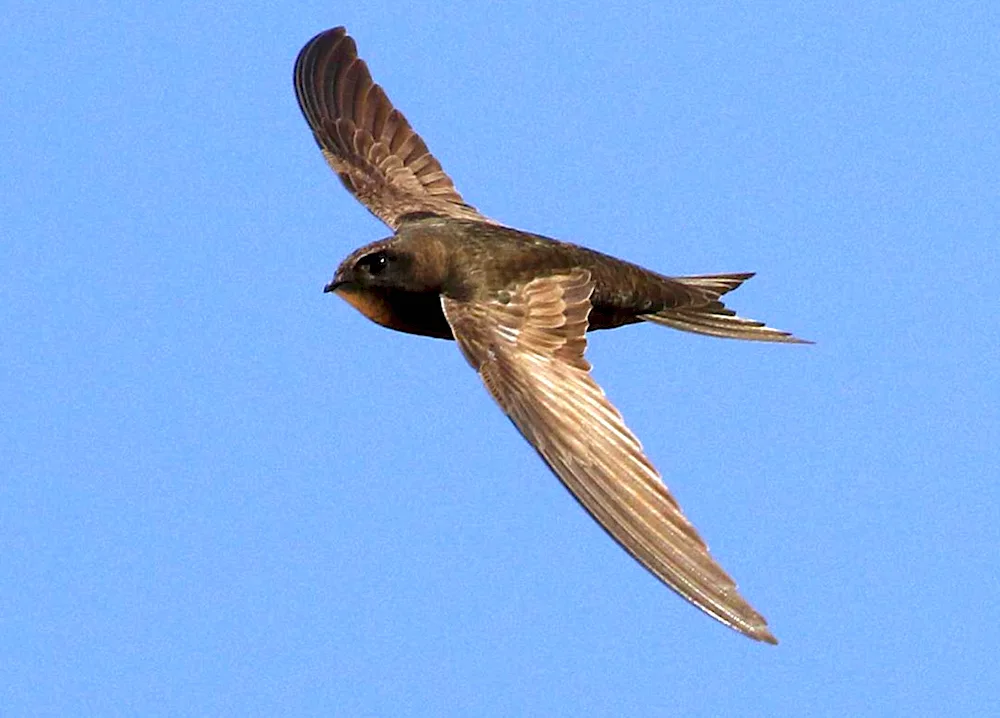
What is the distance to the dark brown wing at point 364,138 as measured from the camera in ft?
30.7

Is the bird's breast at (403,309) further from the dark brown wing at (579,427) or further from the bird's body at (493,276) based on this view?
the dark brown wing at (579,427)

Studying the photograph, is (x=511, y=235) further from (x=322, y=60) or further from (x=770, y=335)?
(x=322, y=60)

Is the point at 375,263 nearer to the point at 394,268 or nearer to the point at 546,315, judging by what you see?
the point at 394,268

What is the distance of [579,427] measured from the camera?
7.52m

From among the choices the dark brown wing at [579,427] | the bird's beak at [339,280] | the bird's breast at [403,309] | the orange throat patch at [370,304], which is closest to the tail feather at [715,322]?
the dark brown wing at [579,427]

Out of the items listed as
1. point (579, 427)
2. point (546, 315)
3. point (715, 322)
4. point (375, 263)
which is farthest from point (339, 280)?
point (715, 322)

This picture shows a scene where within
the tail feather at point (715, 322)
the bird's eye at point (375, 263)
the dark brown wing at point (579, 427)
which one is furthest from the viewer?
the tail feather at point (715, 322)

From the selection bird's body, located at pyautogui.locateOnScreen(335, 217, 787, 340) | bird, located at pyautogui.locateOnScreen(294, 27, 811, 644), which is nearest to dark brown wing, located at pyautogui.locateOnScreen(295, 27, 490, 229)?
bird, located at pyautogui.locateOnScreen(294, 27, 811, 644)

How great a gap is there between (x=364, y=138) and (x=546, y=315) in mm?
2156

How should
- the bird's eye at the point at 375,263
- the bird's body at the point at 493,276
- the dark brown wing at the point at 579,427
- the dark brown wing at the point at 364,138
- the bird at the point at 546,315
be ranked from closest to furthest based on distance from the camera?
the dark brown wing at the point at 579,427, the bird at the point at 546,315, the bird's body at the point at 493,276, the bird's eye at the point at 375,263, the dark brown wing at the point at 364,138

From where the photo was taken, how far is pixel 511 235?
329 inches

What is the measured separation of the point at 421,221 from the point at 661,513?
2.26m

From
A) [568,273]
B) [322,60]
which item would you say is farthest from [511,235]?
[322,60]

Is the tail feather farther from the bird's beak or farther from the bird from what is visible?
the bird's beak
